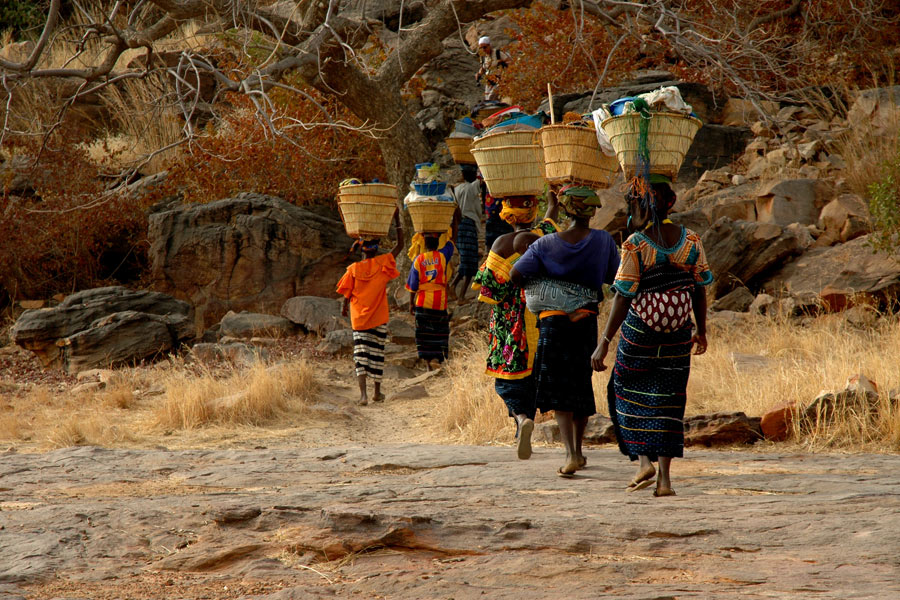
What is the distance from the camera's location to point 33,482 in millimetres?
5160

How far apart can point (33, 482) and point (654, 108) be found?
13.1 ft

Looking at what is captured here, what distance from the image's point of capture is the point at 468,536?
3.53m

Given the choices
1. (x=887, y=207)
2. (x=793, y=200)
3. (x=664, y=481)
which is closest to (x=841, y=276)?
(x=887, y=207)

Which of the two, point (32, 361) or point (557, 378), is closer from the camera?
point (557, 378)

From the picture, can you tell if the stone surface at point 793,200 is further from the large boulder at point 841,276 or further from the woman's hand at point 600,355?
the woman's hand at point 600,355

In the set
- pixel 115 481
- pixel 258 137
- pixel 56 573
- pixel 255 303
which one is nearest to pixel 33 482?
pixel 115 481

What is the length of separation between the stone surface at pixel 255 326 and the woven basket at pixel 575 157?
26.0ft

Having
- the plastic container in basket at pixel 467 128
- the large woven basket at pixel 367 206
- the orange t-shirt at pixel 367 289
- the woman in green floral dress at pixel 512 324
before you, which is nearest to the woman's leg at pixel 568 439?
the woman in green floral dress at pixel 512 324

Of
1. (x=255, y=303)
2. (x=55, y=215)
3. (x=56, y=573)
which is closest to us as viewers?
(x=56, y=573)

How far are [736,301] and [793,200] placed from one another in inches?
86.6

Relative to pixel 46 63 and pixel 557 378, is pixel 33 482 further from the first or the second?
pixel 46 63

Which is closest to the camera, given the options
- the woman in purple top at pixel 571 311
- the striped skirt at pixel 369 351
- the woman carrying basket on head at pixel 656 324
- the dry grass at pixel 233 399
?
the woman carrying basket on head at pixel 656 324

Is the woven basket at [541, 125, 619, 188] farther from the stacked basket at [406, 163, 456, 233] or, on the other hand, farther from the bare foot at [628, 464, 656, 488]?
the stacked basket at [406, 163, 456, 233]

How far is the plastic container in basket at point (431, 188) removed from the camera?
376 inches
